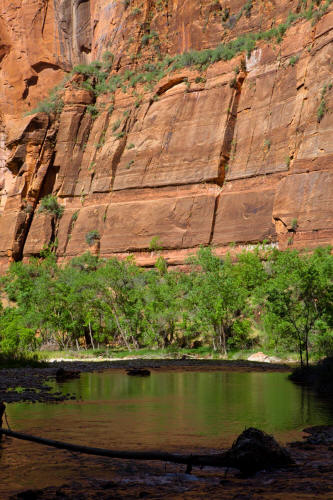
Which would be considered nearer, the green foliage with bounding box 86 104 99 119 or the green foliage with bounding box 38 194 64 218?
the green foliage with bounding box 38 194 64 218

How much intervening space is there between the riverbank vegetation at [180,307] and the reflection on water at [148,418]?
11.7 meters

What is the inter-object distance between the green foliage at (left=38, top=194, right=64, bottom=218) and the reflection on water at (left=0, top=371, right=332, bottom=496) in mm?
39865

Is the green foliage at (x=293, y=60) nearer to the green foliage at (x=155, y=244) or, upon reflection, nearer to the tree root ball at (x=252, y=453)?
the green foliage at (x=155, y=244)

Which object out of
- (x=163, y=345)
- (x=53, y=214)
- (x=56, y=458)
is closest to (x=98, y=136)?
(x=53, y=214)

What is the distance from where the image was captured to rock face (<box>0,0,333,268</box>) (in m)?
43.8

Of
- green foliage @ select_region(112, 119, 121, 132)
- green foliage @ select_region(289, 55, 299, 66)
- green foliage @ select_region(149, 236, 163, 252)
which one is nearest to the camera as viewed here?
green foliage @ select_region(289, 55, 299, 66)

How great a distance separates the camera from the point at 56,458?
918 centimetres

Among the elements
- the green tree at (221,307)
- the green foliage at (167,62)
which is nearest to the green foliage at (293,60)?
the green foliage at (167,62)

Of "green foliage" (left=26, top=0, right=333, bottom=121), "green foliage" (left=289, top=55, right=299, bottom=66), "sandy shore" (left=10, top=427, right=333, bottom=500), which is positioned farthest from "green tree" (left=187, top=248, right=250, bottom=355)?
"sandy shore" (left=10, top=427, right=333, bottom=500)

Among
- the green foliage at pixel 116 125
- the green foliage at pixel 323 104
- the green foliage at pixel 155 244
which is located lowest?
the green foliage at pixel 155 244

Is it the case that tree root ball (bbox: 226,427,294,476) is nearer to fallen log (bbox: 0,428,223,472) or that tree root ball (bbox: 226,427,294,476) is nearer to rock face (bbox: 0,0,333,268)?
fallen log (bbox: 0,428,223,472)

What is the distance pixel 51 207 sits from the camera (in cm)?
5903

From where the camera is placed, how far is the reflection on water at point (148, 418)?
29.2 ft

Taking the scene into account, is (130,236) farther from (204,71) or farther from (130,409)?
(130,409)
